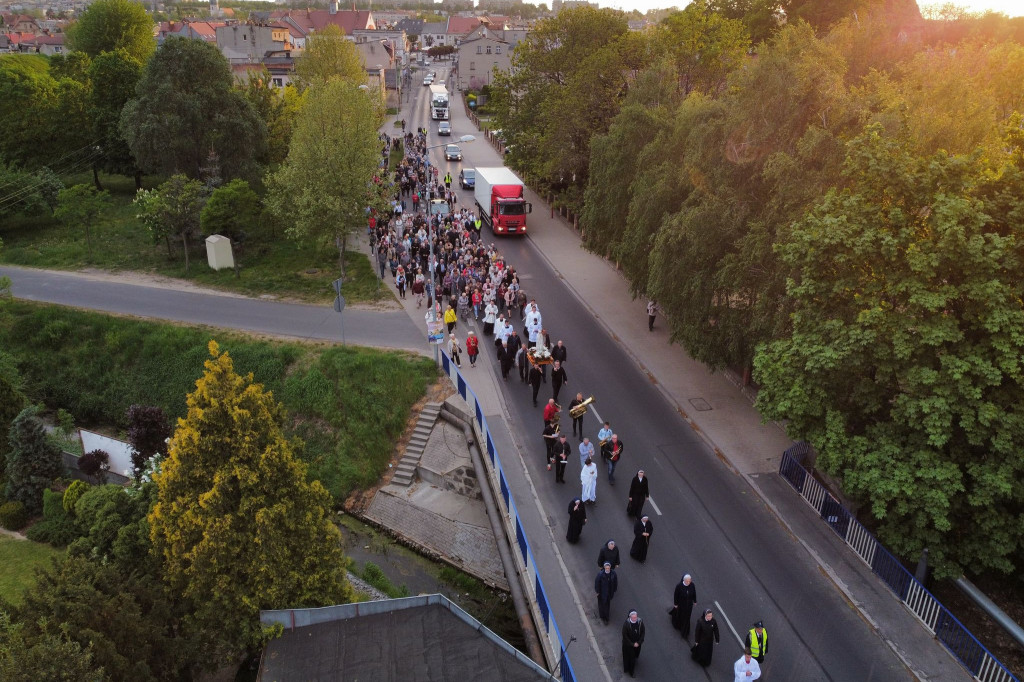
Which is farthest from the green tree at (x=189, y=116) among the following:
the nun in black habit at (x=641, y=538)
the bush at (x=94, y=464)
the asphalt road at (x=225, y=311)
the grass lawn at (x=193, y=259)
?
the nun in black habit at (x=641, y=538)

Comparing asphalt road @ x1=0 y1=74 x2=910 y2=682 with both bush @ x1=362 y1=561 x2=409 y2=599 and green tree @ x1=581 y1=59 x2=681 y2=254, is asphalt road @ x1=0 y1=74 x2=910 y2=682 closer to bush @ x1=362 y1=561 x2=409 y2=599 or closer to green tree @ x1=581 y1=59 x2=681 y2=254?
bush @ x1=362 y1=561 x2=409 y2=599

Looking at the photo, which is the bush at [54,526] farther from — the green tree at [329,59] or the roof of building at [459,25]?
the roof of building at [459,25]

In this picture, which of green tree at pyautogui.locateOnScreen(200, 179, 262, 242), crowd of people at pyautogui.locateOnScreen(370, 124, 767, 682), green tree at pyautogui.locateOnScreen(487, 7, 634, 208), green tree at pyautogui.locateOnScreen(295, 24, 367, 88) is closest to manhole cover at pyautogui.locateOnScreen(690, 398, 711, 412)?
crowd of people at pyautogui.locateOnScreen(370, 124, 767, 682)

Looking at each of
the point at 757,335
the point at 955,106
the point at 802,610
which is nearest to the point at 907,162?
the point at 955,106

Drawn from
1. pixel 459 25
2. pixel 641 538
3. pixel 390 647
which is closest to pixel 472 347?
pixel 641 538

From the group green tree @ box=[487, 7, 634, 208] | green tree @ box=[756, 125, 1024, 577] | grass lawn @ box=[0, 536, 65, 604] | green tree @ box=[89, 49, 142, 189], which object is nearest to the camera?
green tree @ box=[756, 125, 1024, 577]

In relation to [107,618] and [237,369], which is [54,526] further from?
[107,618]
